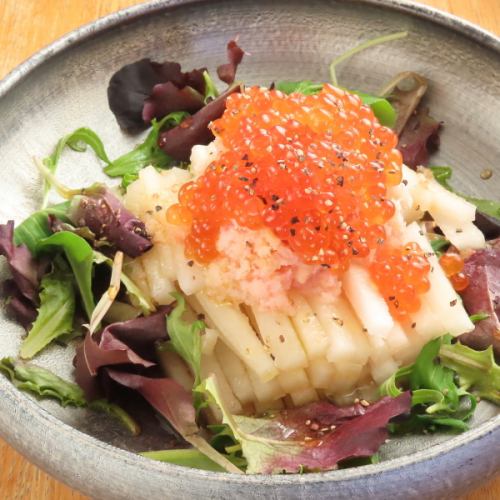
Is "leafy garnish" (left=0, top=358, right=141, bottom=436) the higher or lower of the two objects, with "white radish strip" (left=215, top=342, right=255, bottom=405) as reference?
higher

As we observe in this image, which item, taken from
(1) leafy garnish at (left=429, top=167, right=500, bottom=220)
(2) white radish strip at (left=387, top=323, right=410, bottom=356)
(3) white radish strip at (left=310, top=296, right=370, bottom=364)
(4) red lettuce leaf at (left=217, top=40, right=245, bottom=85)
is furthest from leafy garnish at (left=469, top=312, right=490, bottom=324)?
(4) red lettuce leaf at (left=217, top=40, right=245, bottom=85)

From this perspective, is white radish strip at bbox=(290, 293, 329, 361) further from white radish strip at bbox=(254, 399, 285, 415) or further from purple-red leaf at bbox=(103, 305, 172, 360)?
purple-red leaf at bbox=(103, 305, 172, 360)

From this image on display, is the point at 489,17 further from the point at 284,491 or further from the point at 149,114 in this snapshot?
the point at 284,491

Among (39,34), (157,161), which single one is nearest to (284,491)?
(157,161)

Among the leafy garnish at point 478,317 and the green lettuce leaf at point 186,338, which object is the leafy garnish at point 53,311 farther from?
the leafy garnish at point 478,317

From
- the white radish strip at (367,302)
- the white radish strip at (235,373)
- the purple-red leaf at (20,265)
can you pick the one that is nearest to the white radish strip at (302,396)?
the white radish strip at (235,373)
